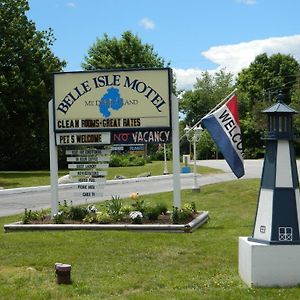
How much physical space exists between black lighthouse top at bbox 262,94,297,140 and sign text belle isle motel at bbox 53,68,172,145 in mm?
5949

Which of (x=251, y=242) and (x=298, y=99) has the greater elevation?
(x=298, y=99)

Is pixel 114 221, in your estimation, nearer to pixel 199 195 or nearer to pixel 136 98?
pixel 136 98

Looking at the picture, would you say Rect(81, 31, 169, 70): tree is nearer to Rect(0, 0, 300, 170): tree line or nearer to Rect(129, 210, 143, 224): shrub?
Rect(0, 0, 300, 170): tree line

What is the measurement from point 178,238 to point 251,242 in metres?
3.96

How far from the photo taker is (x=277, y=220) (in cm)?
759

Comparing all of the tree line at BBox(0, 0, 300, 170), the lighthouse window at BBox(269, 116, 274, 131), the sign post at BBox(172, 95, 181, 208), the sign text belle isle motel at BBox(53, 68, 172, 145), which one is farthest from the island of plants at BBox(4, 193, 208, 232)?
the tree line at BBox(0, 0, 300, 170)

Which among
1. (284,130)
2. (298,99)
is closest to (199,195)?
(284,130)

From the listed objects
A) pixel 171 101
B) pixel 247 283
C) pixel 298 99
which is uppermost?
pixel 298 99

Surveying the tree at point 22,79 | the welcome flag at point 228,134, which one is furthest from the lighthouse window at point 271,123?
the tree at point 22,79

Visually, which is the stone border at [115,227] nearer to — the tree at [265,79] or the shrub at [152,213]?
the shrub at [152,213]

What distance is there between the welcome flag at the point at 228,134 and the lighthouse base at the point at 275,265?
5.51m

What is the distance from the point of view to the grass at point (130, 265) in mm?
7383

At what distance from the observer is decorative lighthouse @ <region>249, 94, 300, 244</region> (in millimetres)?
7570

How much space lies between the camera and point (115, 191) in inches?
969
